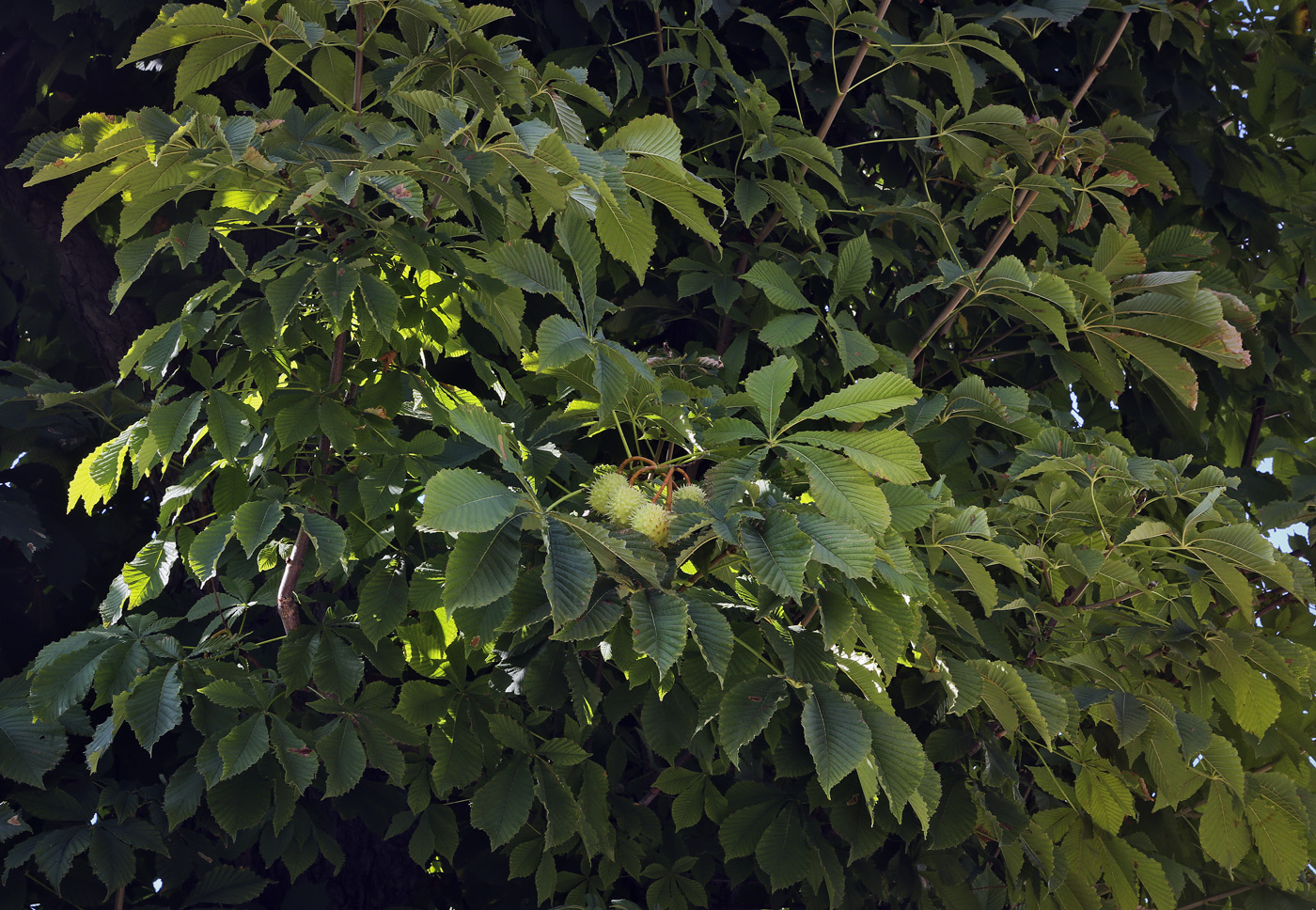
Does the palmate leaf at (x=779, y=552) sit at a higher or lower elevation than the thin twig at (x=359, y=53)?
lower

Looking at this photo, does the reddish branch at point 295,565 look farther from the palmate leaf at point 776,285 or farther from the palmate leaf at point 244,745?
the palmate leaf at point 776,285

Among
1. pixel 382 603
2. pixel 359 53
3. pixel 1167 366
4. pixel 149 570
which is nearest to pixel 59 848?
pixel 149 570

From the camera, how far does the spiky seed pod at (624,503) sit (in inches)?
57.6

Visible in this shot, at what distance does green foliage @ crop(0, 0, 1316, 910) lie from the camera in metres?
1.48

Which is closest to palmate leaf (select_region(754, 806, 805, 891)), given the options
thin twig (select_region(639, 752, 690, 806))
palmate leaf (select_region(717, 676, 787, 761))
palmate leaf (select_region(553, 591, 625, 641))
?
thin twig (select_region(639, 752, 690, 806))

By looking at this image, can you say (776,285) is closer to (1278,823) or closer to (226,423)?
(226,423)

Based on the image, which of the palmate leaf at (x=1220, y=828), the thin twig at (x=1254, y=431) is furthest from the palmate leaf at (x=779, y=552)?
the thin twig at (x=1254, y=431)

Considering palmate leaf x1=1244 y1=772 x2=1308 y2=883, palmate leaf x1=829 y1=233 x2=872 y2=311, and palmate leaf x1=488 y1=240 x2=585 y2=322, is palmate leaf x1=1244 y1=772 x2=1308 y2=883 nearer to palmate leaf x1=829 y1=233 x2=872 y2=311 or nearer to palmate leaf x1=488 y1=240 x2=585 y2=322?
palmate leaf x1=829 y1=233 x2=872 y2=311

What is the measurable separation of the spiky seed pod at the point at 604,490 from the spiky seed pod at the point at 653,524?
0.27ft

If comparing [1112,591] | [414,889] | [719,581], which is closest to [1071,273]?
[1112,591]

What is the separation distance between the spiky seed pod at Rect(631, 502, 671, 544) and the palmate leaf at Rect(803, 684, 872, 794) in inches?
12.6

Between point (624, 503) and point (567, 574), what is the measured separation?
0.85 ft

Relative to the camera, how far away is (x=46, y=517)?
2502mm

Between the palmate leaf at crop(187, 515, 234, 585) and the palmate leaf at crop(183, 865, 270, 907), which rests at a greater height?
the palmate leaf at crop(187, 515, 234, 585)
